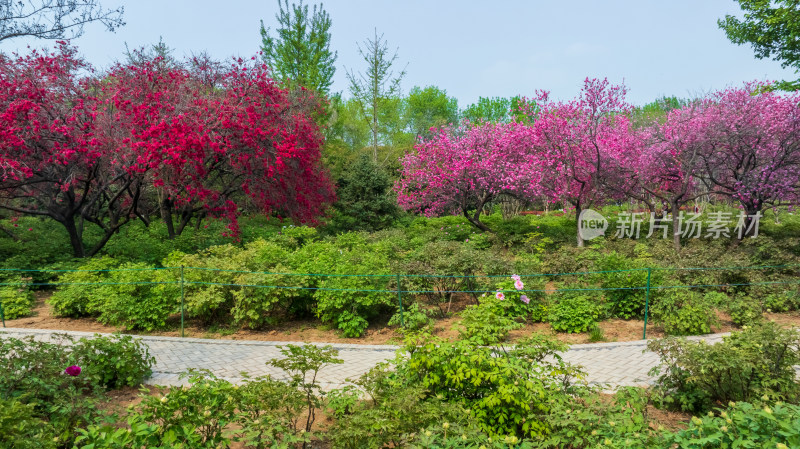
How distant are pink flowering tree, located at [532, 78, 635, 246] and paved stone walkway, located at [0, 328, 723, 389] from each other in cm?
781

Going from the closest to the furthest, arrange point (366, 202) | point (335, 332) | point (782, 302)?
point (335, 332) → point (782, 302) → point (366, 202)

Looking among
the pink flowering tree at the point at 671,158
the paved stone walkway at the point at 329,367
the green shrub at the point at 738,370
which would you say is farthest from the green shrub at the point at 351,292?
the pink flowering tree at the point at 671,158

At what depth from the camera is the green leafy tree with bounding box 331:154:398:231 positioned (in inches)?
661

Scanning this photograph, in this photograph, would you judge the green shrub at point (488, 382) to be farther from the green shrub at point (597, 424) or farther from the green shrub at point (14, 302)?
the green shrub at point (14, 302)

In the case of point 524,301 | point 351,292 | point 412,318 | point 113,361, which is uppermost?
point 351,292

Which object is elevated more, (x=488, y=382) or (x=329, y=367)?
(x=488, y=382)

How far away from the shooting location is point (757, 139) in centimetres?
1226

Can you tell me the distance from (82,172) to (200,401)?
10.1 metres

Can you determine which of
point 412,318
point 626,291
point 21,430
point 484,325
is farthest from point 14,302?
point 626,291

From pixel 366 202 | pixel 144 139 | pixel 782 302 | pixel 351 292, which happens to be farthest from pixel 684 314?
pixel 366 202

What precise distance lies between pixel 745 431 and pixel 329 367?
4163 mm

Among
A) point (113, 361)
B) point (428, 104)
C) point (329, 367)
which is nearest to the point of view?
point (113, 361)

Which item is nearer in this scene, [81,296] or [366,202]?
[81,296]

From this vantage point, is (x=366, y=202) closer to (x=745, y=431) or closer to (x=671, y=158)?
(x=671, y=158)
